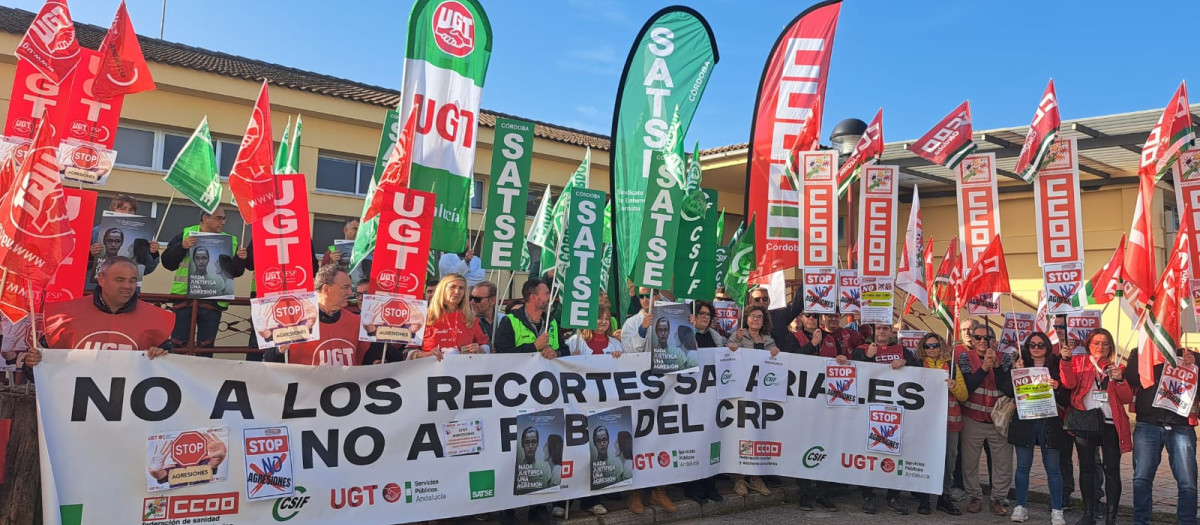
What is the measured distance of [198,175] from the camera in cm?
838

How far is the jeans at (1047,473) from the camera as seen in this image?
7919 millimetres

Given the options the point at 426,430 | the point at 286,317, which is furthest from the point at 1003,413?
the point at 286,317

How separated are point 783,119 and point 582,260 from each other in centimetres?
427

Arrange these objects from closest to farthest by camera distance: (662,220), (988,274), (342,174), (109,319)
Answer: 1. (109,319)
2. (662,220)
3. (988,274)
4. (342,174)

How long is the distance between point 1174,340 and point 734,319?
4.28 meters

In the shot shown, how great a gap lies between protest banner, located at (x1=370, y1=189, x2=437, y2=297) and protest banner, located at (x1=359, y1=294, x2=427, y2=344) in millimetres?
92

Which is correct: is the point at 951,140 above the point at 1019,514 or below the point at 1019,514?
above

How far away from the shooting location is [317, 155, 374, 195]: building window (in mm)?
14953

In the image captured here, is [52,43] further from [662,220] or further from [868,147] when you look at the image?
[868,147]

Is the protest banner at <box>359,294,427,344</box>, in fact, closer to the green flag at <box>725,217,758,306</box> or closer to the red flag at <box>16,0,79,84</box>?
the red flag at <box>16,0,79,84</box>

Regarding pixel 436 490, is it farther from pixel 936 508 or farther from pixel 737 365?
pixel 936 508

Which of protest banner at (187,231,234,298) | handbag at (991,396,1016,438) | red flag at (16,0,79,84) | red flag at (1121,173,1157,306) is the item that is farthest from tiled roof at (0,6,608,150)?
red flag at (1121,173,1157,306)

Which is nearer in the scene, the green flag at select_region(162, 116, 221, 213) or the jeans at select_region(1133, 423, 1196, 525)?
the jeans at select_region(1133, 423, 1196, 525)

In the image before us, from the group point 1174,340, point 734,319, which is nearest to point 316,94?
point 734,319
